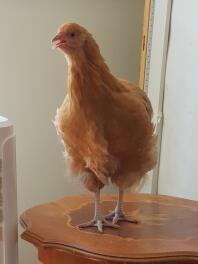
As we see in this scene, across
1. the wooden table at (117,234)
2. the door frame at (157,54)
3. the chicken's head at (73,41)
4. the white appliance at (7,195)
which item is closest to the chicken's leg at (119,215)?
the wooden table at (117,234)

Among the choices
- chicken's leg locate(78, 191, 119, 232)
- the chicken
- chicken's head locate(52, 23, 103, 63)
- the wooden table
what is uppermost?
chicken's head locate(52, 23, 103, 63)

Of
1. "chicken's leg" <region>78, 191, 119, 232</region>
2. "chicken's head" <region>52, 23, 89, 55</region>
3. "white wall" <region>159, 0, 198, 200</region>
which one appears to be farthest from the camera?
"white wall" <region>159, 0, 198, 200</region>

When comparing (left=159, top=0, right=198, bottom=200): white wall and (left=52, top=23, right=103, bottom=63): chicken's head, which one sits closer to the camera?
(left=52, top=23, right=103, bottom=63): chicken's head

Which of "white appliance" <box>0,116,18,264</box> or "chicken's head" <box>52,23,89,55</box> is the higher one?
"chicken's head" <box>52,23,89,55</box>

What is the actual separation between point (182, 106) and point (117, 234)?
508 mm

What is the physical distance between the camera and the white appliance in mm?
910

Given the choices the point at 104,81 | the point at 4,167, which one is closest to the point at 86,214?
the point at 4,167

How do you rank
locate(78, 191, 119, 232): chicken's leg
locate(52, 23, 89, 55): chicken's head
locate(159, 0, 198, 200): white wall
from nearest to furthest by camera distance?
locate(52, 23, 89, 55): chicken's head < locate(78, 191, 119, 232): chicken's leg < locate(159, 0, 198, 200): white wall

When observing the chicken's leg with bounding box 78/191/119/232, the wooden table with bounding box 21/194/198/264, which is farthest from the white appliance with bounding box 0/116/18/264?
the chicken's leg with bounding box 78/191/119/232

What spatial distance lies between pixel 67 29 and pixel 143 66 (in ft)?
2.09

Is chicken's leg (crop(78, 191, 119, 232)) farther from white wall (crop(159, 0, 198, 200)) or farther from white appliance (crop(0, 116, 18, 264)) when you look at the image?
white wall (crop(159, 0, 198, 200))

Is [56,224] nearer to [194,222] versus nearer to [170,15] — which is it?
[194,222]

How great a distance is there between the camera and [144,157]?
89 centimetres

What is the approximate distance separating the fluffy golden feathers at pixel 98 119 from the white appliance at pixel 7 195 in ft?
0.35
